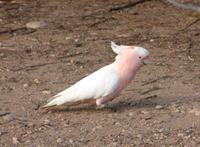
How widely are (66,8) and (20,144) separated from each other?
14.5 feet

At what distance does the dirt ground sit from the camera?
5.09 m

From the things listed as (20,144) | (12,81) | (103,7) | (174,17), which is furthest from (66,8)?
(20,144)

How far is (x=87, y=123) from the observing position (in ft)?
17.3

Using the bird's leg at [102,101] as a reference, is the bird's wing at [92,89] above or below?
above

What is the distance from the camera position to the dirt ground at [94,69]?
5090mm

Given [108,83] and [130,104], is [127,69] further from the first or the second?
[130,104]

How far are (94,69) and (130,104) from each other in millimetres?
1179

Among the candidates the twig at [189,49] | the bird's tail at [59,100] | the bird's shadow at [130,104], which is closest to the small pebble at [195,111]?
the bird's shadow at [130,104]

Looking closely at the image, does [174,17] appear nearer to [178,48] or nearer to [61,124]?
[178,48]

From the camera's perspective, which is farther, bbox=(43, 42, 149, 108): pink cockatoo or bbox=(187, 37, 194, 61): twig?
bbox=(187, 37, 194, 61): twig

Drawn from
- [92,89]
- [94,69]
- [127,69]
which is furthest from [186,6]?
[92,89]

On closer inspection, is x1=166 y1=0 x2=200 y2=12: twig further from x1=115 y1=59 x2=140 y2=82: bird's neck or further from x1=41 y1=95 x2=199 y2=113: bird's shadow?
x1=115 y1=59 x2=140 y2=82: bird's neck

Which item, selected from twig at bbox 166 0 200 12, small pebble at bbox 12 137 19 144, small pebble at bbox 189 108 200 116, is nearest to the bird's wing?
small pebble at bbox 12 137 19 144

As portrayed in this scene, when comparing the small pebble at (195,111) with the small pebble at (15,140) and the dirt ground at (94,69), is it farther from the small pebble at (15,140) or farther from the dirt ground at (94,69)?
the small pebble at (15,140)
